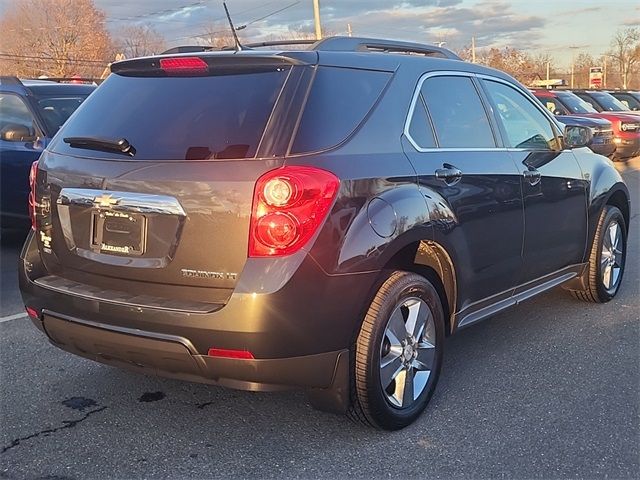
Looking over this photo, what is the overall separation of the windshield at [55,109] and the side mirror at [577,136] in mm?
5003

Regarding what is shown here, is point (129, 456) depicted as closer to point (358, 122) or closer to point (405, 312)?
point (405, 312)

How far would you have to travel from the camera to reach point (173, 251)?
9.73 ft

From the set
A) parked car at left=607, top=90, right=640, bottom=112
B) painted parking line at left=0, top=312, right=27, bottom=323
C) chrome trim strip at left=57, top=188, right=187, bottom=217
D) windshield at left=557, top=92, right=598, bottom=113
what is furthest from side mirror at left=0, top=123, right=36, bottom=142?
parked car at left=607, top=90, right=640, bottom=112

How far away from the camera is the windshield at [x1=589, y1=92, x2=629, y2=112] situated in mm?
19281

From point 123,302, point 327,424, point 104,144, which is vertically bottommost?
point 327,424

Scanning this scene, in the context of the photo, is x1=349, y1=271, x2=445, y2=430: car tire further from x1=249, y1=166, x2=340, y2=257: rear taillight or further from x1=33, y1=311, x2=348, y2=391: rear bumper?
x1=249, y1=166, x2=340, y2=257: rear taillight

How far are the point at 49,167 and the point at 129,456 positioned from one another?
4.72ft

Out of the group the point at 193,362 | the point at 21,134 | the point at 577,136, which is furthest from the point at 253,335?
the point at 21,134

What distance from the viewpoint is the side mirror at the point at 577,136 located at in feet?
16.3

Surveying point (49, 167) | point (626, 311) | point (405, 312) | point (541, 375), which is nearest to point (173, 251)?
point (49, 167)

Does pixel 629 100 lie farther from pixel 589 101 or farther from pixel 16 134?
pixel 16 134

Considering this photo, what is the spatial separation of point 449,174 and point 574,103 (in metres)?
15.4

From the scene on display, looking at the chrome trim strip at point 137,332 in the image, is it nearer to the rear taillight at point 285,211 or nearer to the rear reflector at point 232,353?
the rear reflector at point 232,353

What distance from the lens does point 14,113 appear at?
24.6 feet
